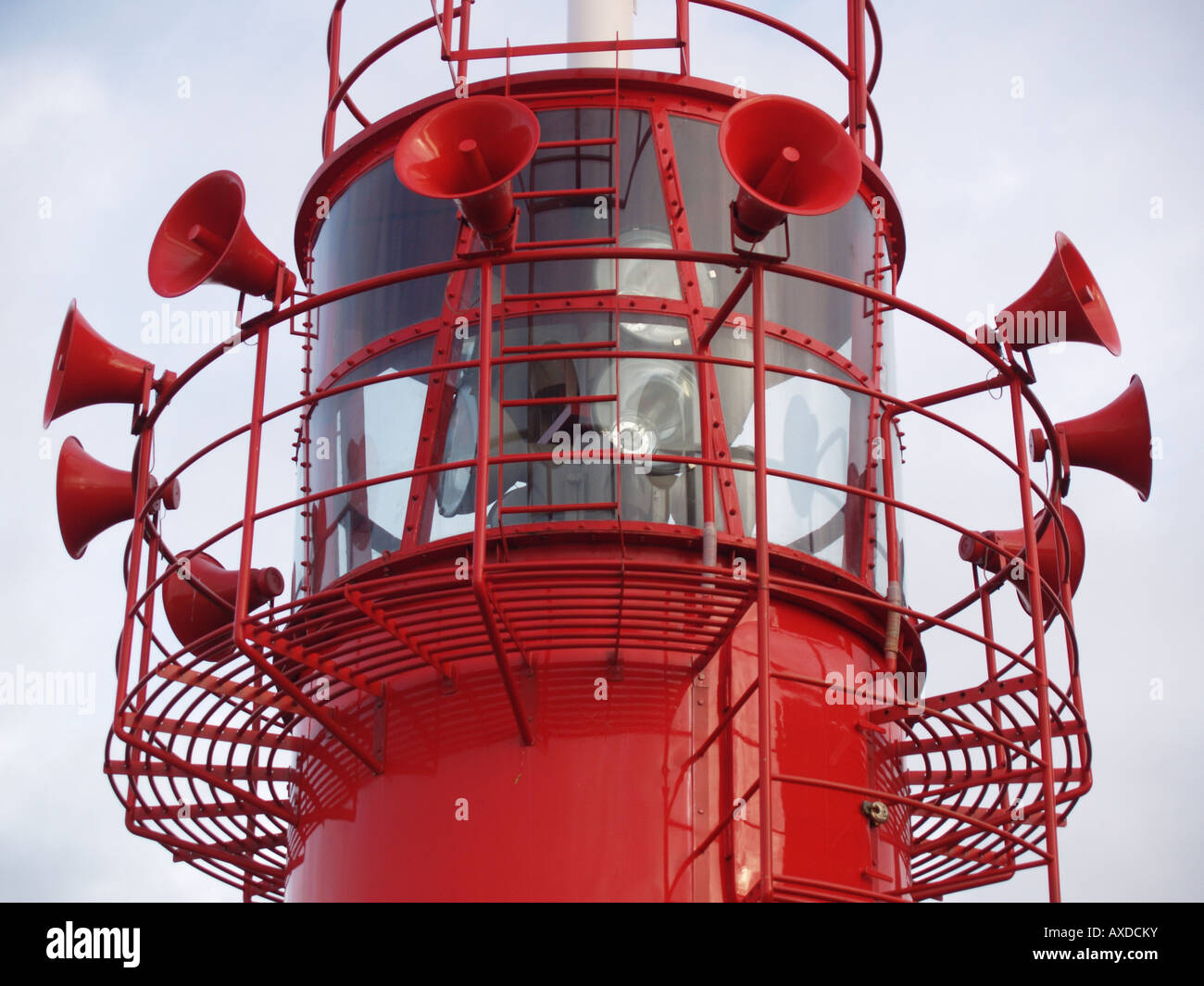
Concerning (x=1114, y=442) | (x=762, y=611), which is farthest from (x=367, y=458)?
(x=1114, y=442)

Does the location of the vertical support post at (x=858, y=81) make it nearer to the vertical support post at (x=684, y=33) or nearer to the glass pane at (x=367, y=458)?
the vertical support post at (x=684, y=33)

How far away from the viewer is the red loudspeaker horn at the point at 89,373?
1166cm

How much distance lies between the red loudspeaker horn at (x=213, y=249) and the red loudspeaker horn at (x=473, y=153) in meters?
1.23

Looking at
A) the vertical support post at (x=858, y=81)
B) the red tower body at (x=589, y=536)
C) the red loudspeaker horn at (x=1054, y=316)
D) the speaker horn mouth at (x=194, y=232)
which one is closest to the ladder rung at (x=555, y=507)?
the red tower body at (x=589, y=536)

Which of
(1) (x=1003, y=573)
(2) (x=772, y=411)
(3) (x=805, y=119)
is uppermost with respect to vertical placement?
(3) (x=805, y=119)

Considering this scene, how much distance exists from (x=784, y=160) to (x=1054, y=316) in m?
2.47

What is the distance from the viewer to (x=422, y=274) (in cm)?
993

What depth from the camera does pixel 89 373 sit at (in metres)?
11.7

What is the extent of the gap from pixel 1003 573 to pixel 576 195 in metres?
3.52

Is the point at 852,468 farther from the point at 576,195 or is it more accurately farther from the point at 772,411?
the point at 576,195

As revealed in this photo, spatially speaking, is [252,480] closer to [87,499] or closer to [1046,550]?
[87,499]

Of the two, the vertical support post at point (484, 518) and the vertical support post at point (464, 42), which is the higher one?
the vertical support post at point (464, 42)
